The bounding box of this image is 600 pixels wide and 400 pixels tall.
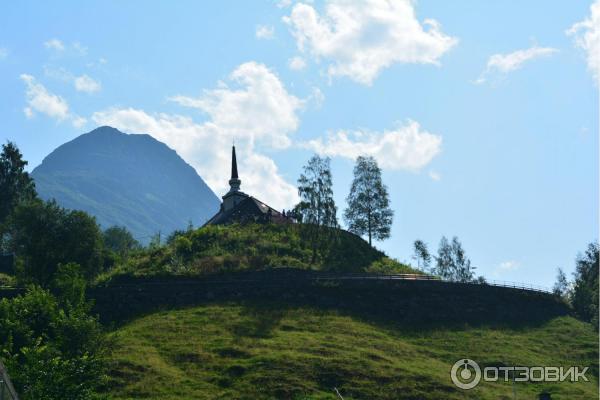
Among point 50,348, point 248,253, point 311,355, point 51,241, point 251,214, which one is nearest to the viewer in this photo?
point 50,348

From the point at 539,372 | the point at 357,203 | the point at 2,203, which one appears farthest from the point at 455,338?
the point at 2,203

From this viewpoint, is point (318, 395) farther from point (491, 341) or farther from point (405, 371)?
point (491, 341)

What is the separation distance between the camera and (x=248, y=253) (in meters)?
81.1

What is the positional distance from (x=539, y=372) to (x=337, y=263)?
3023 cm

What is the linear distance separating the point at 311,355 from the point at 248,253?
2902 centimetres

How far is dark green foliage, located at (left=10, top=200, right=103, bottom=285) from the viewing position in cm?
7212

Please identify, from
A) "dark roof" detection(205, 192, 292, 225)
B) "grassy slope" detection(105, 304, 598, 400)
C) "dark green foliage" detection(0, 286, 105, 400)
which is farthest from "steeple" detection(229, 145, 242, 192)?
"dark green foliage" detection(0, 286, 105, 400)

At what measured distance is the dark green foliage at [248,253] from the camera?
7688cm

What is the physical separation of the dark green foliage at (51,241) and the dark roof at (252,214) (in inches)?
1055

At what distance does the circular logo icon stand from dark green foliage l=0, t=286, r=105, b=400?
81.8 feet

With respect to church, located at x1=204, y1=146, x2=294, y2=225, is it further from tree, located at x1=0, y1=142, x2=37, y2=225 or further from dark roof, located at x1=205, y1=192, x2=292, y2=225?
tree, located at x1=0, y1=142, x2=37, y2=225

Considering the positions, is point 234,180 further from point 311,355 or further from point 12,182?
point 311,355

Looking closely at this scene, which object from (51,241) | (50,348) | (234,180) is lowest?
(50,348)

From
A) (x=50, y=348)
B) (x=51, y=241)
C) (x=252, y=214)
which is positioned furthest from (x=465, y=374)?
(x=252, y=214)
